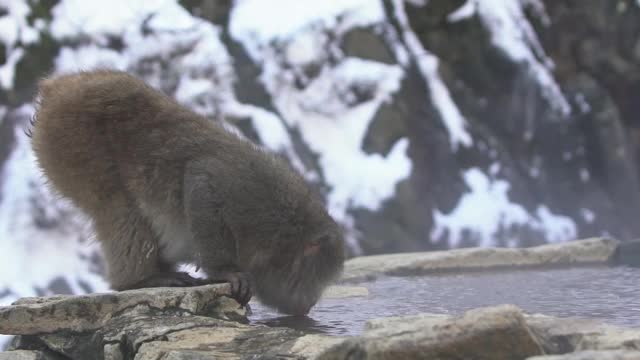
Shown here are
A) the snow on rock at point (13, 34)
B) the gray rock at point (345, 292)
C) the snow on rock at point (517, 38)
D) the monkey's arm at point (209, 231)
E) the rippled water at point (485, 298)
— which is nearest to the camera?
the rippled water at point (485, 298)

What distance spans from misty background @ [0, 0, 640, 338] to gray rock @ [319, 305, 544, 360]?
517 cm

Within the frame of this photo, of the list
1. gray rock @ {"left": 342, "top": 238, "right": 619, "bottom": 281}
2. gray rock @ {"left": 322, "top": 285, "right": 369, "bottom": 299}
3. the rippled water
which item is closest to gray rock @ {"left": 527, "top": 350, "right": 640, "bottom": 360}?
the rippled water

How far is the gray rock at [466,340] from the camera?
1.43m

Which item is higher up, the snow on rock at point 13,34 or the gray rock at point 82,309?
the snow on rock at point 13,34

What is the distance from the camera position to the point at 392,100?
26.3 feet

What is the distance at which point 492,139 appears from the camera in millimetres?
8406

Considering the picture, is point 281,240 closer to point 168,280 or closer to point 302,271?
point 302,271

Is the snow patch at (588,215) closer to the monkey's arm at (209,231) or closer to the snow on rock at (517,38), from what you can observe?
the snow on rock at (517,38)

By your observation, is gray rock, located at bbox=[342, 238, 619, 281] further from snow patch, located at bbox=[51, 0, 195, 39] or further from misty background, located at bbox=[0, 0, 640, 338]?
snow patch, located at bbox=[51, 0, 195, 39]

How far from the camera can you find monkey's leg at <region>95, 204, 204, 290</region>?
277 centimetres

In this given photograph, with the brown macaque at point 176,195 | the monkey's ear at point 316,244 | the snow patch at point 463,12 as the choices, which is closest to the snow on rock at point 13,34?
the snow patch at point 463,12

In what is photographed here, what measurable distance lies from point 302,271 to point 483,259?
1.58m

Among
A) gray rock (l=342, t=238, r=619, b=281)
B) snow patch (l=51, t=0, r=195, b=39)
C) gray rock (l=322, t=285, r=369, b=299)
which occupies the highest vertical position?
snow patch (l=51, t=0, r=195, b=39)

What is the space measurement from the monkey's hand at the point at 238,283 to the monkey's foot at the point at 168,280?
145mm
